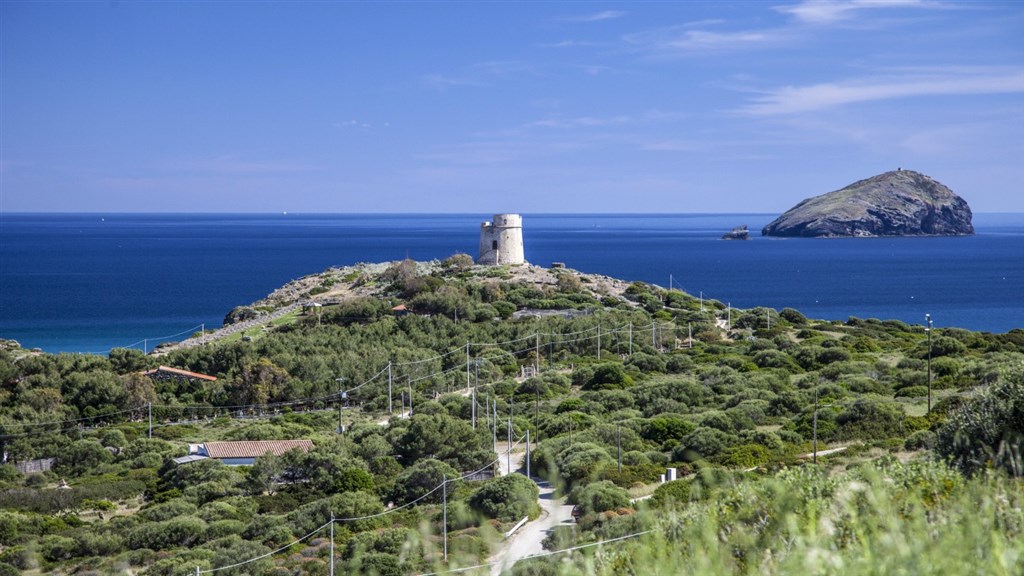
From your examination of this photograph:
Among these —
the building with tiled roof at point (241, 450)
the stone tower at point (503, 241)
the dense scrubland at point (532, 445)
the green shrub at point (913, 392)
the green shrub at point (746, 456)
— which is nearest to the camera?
the dense scrubland at point (532, 445)

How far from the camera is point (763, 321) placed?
51281 mm

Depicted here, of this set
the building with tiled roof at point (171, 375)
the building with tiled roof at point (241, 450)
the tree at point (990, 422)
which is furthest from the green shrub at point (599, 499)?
the building with tiled roof at point (171, 375)

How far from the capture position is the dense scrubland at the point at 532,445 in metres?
7.74

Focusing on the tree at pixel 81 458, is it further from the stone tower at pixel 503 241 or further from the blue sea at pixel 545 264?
the stone tower at pixel 503 241

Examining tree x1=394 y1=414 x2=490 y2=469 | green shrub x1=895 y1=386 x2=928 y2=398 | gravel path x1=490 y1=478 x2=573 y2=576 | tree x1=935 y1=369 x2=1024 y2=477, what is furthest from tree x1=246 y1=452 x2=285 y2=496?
green shrub x1=895 y1=386 x2=928 y2=398

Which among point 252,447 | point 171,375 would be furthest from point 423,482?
point 171,375

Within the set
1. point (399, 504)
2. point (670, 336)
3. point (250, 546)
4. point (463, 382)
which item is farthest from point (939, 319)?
point (250, 546)

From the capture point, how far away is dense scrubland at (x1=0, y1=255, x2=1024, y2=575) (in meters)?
7.74

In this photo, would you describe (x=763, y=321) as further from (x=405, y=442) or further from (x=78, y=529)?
(x=78, y=529)

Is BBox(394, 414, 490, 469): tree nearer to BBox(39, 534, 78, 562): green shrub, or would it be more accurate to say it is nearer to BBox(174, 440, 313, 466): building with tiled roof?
BBox(174, 440, 313, 466): building with tiled roof

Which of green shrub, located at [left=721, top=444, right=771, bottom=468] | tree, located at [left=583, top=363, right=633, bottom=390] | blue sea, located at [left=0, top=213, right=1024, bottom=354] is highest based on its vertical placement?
green shrub, located at [left=721, top=444, right=771, bottom=468]

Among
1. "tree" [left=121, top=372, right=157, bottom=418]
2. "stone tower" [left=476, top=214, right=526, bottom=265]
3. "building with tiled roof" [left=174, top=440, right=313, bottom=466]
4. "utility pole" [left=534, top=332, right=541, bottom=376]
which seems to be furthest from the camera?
"stone tower" [left=476, top=214, right=526, bottom=265]

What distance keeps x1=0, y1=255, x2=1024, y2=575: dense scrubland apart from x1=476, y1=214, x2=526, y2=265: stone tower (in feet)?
47.2

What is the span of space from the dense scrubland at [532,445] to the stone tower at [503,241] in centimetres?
1440
